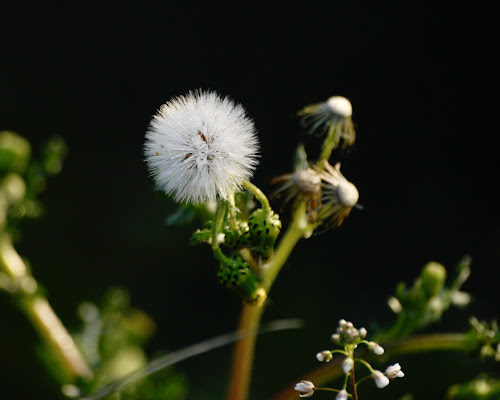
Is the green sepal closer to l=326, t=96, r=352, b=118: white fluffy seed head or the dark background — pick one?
l=326, t=96, r=352, b=118: white fluffy seed head

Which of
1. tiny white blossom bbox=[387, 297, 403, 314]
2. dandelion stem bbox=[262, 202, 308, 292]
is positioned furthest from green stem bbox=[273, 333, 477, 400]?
dandelion stem bbox=[262, 202, 308, 292]

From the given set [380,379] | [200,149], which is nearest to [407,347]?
[380,379]

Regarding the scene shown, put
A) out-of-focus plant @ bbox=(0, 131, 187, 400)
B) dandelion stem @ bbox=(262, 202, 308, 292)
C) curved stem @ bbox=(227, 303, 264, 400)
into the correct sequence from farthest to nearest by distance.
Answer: out-of-focus plant @ bbox=(0, 131, 187, 400) < curved stem @ bbox=(227, 303, 264, 400) < dandelion stem @ bbox=(262, 202, 308, 292)

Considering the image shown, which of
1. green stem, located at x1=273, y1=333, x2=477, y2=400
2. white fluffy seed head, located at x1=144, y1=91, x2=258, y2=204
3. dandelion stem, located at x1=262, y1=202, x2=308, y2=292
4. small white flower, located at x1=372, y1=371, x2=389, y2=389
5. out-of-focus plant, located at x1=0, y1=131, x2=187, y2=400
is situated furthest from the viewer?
out-of-focus plant, located at x1=0, y1=131, x2=187, y2=400

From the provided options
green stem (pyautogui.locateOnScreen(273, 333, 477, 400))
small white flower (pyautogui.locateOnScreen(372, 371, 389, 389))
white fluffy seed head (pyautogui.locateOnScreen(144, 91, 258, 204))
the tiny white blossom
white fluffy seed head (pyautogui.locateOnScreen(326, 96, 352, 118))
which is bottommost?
small white flower (pyautogui.locateOnScreen(372, 371, 389, 389))

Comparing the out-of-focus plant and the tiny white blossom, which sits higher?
the out-of-focus plant

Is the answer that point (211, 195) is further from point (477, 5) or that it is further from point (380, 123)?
point (477, 5)

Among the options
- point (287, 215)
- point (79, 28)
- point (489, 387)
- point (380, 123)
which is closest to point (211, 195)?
point (287, 215)

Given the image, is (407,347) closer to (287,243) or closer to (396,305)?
(396,305)
